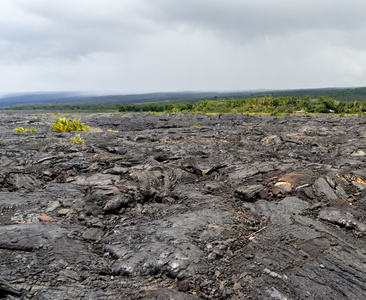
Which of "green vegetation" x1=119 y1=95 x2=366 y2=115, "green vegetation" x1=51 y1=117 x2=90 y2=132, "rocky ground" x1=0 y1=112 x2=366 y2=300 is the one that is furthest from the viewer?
"green vegetation" x1=119 y1=95 x2=366 y2=115

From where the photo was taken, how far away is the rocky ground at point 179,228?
4.11m

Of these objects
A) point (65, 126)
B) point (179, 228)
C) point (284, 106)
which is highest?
point (284, 106)

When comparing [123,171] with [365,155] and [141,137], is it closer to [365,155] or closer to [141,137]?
[141,137]

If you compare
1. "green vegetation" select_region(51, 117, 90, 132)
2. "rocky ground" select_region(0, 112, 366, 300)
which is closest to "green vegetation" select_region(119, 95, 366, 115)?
"green vegetation" select_region(51, 117, 90, 132)

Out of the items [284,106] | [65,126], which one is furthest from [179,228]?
[284,106]

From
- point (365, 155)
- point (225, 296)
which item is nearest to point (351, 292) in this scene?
point (225, 296)

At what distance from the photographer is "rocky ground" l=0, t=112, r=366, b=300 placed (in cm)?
411

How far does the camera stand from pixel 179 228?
19.2ft

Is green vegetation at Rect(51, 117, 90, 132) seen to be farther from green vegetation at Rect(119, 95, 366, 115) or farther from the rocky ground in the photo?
green vegetation at Rect(119, 95, 366, 115)

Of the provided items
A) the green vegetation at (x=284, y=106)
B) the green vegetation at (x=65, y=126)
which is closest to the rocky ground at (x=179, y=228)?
the green vegetation at (x=65, y=126)

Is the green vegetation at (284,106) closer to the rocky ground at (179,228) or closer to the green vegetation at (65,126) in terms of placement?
the green vegetation at (65,126)

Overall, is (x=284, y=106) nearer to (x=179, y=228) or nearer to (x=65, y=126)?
(x=65, y=126)

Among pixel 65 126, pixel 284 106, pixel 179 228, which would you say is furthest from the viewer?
pixel 284 106

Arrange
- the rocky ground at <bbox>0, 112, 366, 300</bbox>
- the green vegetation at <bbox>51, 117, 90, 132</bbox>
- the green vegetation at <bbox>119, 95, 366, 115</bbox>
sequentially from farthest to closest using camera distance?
the green vegetation at <bbox>119, 95, 366, 115</bbox> → the green vegetation at <bbox>51, 117, 90, 132</bbox> → the rocky ground at <bbox>0, 112, 366, 300</bbox>
